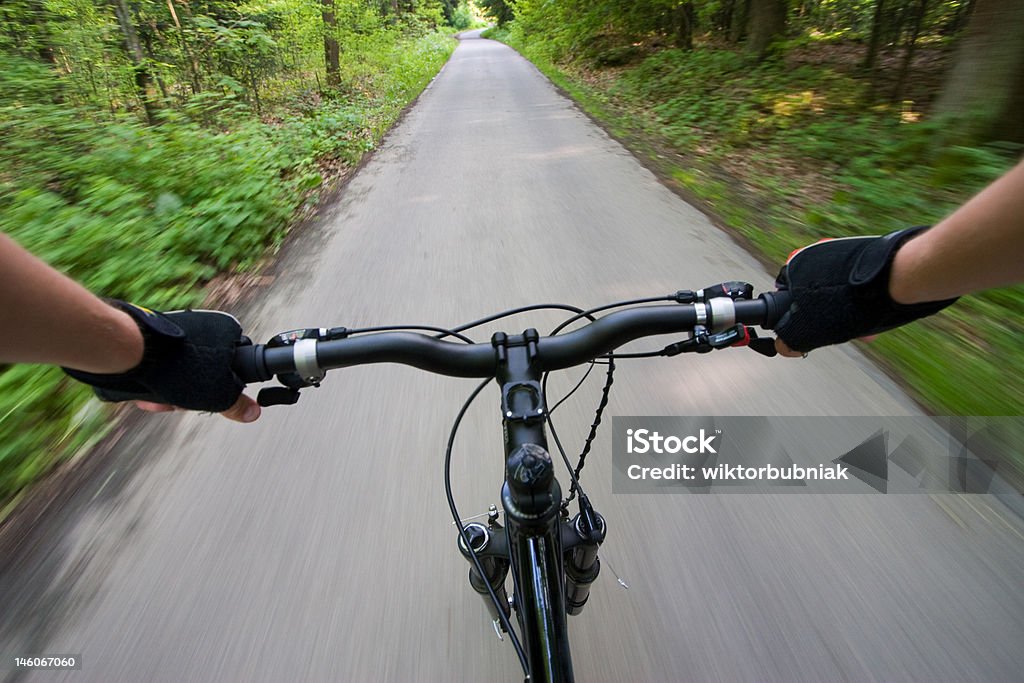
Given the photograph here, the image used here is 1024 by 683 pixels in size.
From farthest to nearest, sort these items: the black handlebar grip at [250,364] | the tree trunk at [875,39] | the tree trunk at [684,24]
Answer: the tree trunk at [684,24] → the tree trunk at [875,39] → the black handlebar grip at [250,364]

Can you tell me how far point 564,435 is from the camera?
7.86 feet

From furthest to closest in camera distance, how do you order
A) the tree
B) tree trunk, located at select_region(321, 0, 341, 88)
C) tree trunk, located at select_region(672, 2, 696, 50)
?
1. the tree
2. tree trunk, located at select_region(672, 2, 696, 50)
3. tree trunk, located at select_region(321, 0, 341, 88)

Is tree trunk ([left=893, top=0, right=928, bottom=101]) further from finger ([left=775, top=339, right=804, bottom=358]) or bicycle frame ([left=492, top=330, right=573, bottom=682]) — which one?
bicycle frame ([left=492, top=330, right=573, bottom=682])

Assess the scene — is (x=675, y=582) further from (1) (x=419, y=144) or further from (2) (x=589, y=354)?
(1) (x=419, y=144)

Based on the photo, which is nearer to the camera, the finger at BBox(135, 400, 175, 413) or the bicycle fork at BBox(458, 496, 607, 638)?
the finger at BBox(135, 400, 175, 413)

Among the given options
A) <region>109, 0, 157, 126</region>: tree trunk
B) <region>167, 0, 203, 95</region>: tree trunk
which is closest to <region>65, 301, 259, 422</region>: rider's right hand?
<region>109, 0, 157, 126</region>: tree trunk

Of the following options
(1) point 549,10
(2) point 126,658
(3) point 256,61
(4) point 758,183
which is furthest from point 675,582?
(1) point 549,10

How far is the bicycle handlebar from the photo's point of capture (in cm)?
99

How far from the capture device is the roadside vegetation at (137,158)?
8.68 ft

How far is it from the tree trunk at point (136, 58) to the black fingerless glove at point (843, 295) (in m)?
8.28

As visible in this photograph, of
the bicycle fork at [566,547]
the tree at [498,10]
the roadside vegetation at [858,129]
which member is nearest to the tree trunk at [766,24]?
the roadside vegetation at [858,129]

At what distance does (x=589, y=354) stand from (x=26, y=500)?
2.74m

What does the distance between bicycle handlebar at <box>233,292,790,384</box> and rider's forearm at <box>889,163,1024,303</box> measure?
22 centimetres

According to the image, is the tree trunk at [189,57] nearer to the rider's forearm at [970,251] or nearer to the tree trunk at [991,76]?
the rider's forearm at [970,251]
